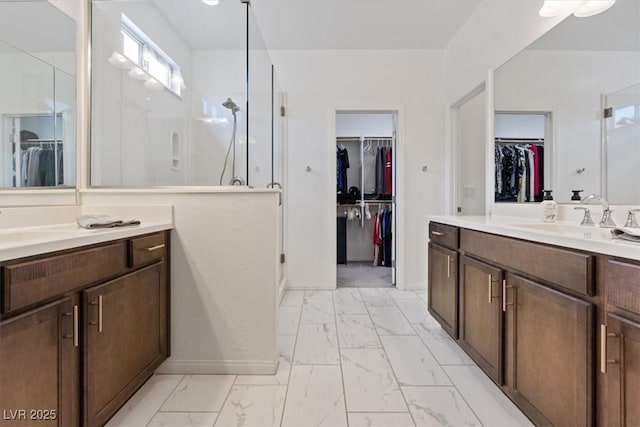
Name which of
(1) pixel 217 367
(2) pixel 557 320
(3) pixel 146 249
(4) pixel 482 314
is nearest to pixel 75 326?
(3) pixel 146 249

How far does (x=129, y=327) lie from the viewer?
1449 millimetres

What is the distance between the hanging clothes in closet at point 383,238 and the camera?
5051 millimetres

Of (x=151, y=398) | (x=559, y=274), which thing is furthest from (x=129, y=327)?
(x=559, y=274)

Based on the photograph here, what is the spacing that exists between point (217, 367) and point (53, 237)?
3.66ft

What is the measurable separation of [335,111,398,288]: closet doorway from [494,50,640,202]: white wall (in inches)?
115

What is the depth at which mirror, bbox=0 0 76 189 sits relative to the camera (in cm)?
150

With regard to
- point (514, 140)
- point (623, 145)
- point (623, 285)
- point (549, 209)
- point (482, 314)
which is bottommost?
point (482, 314)

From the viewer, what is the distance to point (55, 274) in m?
1.05

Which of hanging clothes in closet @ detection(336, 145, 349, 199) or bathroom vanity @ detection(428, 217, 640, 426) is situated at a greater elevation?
hanging clothes in closet @ detection(336, 145, 349, 199)

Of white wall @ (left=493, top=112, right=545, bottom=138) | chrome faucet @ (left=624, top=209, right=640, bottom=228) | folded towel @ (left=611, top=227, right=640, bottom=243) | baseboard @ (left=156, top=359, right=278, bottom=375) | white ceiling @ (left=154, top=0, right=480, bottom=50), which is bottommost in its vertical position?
baseboard @ (left=156, top=359, right=278, bottom=375)

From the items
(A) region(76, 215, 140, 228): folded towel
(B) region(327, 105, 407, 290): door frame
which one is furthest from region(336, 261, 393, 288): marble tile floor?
(A) region(76, 215, 140, 228): folded towel

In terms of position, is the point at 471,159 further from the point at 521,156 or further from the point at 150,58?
the point at 150,58

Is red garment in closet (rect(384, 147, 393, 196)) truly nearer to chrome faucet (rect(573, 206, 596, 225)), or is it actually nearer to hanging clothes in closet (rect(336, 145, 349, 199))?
hanging clothes in closet (rect(336, 145, 349, 199))

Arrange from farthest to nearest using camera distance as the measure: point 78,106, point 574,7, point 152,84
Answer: point 152,84, point 78,106, point 574,7
